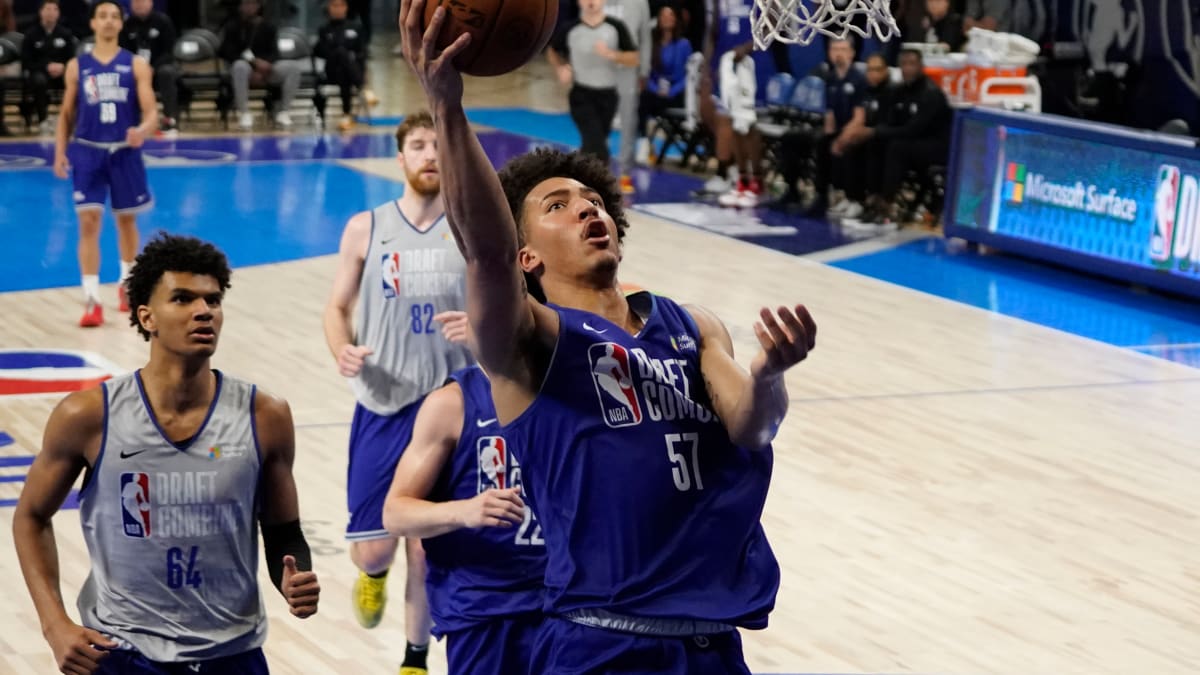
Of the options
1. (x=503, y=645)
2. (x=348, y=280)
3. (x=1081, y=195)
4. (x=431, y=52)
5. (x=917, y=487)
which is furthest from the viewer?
(x=1081, y=195)

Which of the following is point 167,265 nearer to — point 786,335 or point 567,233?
point 567,233

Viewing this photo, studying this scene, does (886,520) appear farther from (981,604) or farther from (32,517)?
(32,517)

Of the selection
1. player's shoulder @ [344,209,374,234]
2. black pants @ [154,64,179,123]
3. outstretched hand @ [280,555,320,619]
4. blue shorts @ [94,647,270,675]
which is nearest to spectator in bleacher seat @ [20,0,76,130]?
black pants @ [154,64,179,123]

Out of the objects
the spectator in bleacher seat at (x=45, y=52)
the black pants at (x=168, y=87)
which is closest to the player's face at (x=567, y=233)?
the spectator in bleacher seat at (x=45, y=52)

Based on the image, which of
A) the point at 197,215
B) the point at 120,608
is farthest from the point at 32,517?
the point at 197,215

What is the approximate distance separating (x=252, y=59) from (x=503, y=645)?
1922 centimetres

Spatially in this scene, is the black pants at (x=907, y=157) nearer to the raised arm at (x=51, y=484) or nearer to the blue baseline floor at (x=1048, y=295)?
the blue baseline floor at (x=1048, y=295)

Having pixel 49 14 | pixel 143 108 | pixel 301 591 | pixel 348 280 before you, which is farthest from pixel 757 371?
pixel 49 14

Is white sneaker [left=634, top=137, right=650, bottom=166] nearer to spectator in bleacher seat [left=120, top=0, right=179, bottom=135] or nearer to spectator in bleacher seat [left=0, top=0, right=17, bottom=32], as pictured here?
spectator in bleacher seat [left=120, top=0, right=179, bottom=135]

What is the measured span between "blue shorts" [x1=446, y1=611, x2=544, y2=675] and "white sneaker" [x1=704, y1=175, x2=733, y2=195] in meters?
14.2

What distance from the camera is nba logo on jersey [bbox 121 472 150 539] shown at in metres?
Result: 4.20

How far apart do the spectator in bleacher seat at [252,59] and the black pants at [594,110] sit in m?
6.49

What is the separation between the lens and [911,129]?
15.9m

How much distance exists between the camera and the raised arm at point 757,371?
9.86 feet
